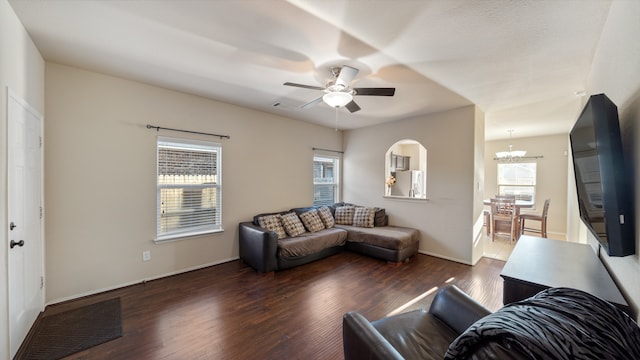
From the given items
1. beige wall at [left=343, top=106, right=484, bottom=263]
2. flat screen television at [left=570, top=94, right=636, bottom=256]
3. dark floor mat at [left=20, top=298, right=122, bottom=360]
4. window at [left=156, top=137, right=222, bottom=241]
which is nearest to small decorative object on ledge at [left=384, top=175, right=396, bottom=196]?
beige wall at [left=343, top=106, right=484, bottom=263]

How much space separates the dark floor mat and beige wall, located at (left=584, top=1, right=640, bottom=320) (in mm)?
3507

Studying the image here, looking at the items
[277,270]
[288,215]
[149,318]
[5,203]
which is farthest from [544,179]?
[5,203]

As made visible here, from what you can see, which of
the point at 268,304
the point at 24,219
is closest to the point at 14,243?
the point at 24,219

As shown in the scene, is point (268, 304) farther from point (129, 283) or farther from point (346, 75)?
point (346, 75)

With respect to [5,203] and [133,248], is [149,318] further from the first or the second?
[5,203]

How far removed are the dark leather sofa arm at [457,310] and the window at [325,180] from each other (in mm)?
3757

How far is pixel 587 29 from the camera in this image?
1850 millimetres

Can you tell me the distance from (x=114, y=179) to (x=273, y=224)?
7.04 ft

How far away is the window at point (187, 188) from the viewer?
3357 mm

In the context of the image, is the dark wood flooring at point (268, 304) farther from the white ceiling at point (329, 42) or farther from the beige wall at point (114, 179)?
the white ceiling at point (329, 42)

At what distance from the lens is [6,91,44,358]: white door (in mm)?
1810

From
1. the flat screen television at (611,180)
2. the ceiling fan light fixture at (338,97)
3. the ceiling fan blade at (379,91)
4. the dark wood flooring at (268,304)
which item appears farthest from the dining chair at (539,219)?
the ceiling fan light fixture at (338,97)

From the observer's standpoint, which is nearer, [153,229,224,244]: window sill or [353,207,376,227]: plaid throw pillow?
[153,229,224,244]: window sill

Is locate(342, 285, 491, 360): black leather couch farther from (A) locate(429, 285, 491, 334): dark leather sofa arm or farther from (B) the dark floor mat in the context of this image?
(B) the dark floor mat
